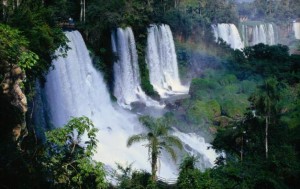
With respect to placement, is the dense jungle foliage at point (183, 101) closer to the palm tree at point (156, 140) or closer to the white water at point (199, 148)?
the palm tree at point (156, 140)

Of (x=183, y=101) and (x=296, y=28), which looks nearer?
(x=183, y=101)

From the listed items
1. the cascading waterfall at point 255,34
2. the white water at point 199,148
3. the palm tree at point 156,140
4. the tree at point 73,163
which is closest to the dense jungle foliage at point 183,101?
the tree at point 73,163

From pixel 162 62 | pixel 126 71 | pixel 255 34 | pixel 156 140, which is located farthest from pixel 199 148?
pixel 255 34

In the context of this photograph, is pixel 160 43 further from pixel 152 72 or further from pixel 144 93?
pixel 144 93

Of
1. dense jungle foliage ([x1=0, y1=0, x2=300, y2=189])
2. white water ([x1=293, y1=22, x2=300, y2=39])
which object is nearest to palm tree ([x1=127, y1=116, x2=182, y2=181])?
dense jungle foliage ([x1=0, y1=0, x2=300, y2=189])

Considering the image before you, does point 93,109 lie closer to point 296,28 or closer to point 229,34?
point 229,34

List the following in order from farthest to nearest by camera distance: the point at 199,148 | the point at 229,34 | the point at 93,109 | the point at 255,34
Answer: the point at 255,34
the point at 229,34
the point at 93,109
the point at 199,148
